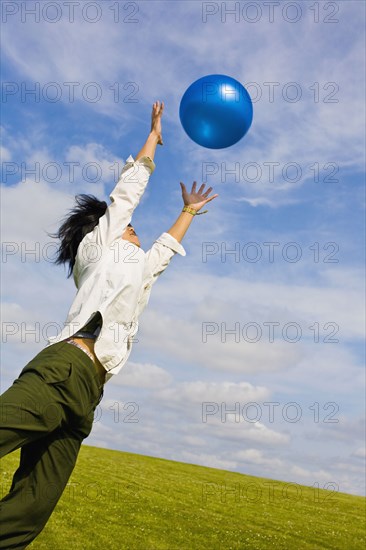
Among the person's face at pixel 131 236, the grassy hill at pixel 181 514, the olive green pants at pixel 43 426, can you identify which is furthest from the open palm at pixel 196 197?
the grassy hill at pixel 181 514

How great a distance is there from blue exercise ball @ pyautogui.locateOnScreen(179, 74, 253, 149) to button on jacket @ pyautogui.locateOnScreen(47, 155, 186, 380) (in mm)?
1666

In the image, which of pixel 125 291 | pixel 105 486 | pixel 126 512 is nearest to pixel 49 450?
pixel 125 291

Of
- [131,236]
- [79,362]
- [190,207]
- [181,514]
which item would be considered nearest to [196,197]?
[190,207]

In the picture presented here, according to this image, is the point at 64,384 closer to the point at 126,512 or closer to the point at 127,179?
the point at 127,179

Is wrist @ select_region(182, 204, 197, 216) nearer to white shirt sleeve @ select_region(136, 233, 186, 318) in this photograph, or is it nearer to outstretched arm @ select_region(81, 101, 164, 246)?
white shirt sleeve @ select_region(136, 233, 186, 318)

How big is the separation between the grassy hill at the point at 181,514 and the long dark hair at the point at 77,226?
21.0 ft

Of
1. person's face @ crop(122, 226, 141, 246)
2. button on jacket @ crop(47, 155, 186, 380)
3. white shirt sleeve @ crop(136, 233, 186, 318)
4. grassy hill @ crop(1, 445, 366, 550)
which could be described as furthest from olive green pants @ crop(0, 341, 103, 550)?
grassy hill @ crop(1, 445, 366, 550)

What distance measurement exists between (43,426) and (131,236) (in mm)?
1803

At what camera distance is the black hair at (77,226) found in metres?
5.07

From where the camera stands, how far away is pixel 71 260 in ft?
16.7

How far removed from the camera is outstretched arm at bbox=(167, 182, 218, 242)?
5.25 m

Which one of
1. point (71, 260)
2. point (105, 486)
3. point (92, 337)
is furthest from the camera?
point (105, 486)

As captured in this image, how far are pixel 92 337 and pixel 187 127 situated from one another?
3328mm

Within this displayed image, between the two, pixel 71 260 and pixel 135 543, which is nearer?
pixel 71 260
